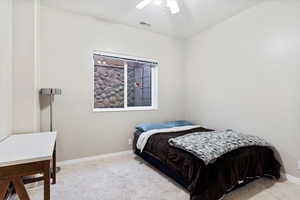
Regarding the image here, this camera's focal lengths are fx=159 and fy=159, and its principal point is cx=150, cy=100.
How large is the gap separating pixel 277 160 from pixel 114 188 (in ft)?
7.90

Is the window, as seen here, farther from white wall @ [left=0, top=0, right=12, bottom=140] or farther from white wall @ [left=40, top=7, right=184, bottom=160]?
white wall @ [left=0, top=0, right=12, bottom=140]

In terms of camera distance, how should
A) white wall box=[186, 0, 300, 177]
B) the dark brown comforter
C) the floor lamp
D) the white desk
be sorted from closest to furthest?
the white desk < the dark brown comforter < white wall box=[186, 0, 300, 177] < the floor lamp

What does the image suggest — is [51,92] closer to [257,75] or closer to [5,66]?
[5,66]

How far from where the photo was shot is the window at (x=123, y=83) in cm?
326

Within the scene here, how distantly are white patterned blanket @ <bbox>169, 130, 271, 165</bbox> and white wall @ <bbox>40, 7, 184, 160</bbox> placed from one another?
4.81ft

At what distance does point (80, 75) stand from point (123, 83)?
912 mm

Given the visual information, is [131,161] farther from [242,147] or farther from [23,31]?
[23,31]

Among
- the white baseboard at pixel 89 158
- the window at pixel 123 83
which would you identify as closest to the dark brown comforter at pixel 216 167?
the white baseboard at pixel 89 158

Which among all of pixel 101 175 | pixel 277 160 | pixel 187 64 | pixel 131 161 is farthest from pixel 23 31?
pixel 277 160

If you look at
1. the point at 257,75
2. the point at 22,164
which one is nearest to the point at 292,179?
the point at 257,75

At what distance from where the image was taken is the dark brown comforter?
172cm

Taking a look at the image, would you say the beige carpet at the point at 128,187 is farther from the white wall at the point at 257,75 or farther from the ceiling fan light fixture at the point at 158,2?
the ceiling fan light fixture at the point at 158,2

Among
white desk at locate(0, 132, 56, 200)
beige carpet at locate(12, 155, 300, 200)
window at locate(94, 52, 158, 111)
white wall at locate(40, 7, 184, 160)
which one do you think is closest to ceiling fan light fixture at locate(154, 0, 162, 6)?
white wall at locate(40, 7, 184, 160)

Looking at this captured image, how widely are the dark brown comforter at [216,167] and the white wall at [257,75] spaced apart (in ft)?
1.29
